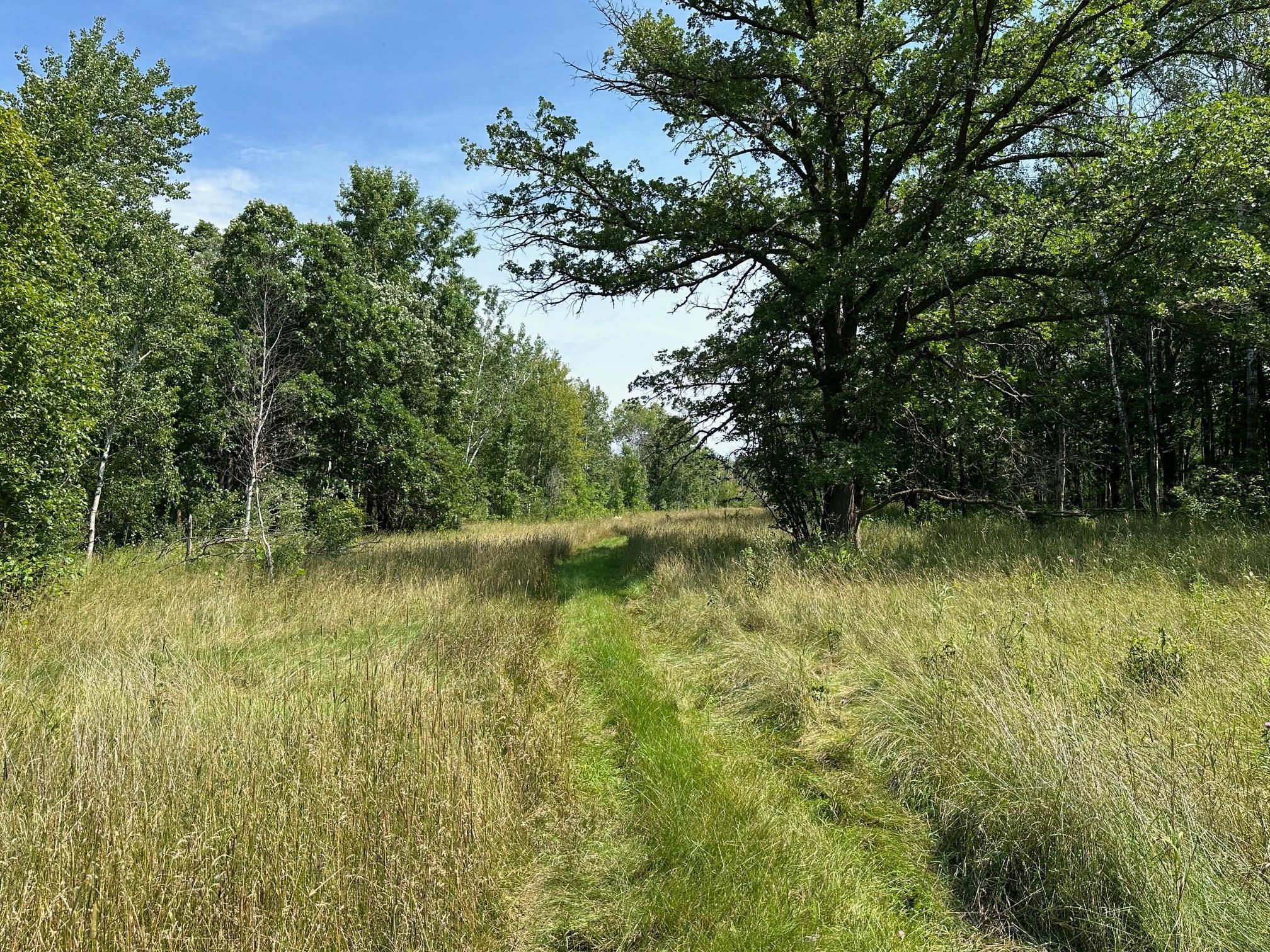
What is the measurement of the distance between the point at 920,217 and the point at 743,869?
10023mm

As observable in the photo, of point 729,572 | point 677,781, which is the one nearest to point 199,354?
point 729,572

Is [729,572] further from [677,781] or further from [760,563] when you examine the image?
[677,781]

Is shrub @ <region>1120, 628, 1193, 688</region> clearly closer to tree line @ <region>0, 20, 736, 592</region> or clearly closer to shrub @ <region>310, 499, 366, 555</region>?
tree line @ <region>0, 20, 736, 592</region>

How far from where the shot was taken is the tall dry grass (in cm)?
240

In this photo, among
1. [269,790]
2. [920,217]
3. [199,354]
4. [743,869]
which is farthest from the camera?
[199,354]

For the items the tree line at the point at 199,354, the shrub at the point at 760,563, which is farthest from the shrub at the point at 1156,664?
the tree line at the point at 199,354

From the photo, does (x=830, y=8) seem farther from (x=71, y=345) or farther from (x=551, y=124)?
(x=71, y=345)

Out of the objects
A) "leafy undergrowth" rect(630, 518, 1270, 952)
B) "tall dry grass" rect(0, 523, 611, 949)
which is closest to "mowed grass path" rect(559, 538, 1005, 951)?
"leafy undergrowth" rect(630, 518, 1270, 952)

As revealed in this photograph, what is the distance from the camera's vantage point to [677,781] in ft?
12.8

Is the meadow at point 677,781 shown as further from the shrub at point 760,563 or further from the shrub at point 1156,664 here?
the shrub at point 760,563

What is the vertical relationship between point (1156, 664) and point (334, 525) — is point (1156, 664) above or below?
below

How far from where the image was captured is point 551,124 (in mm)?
10461

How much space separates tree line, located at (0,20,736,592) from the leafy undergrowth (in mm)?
6367

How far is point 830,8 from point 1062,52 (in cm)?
393
